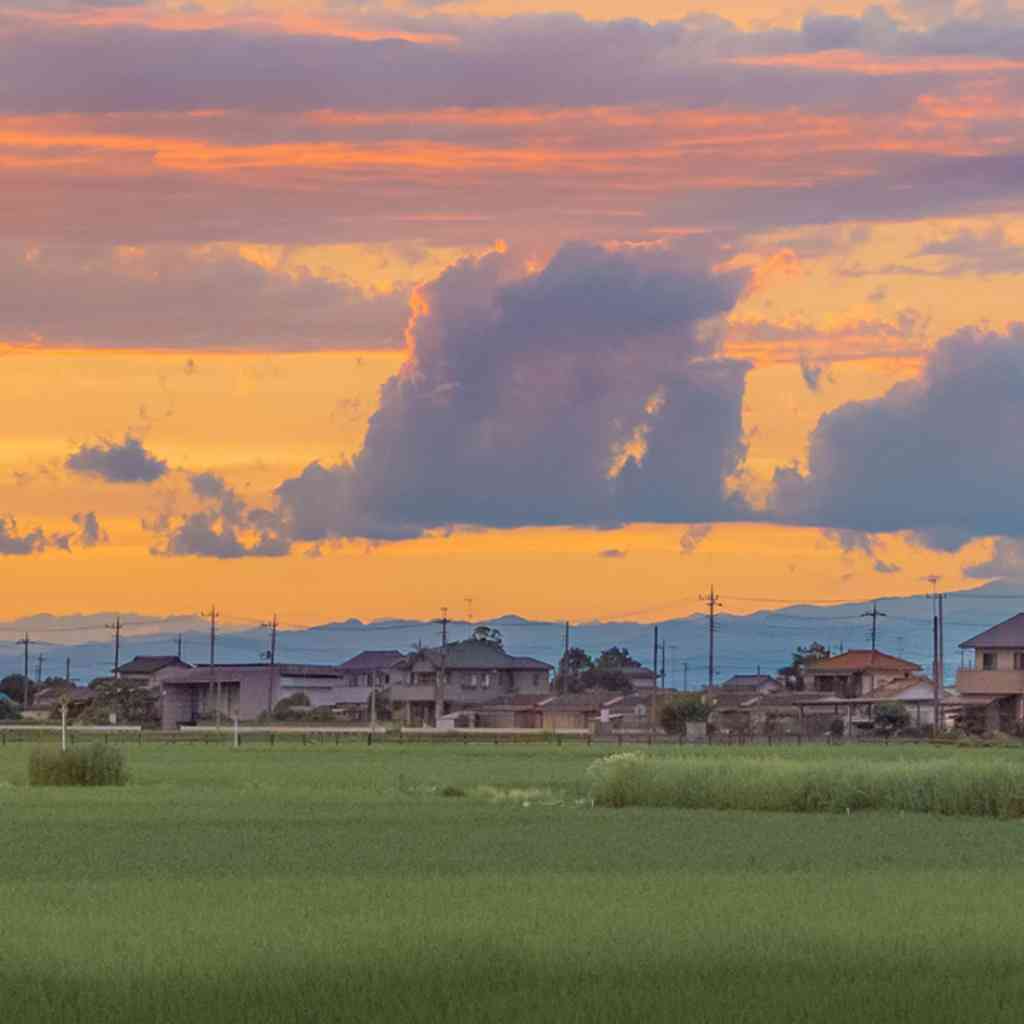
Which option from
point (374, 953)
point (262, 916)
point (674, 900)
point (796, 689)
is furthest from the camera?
point (796, 689)

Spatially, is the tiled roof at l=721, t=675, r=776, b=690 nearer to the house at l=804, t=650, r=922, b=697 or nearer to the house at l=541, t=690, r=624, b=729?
the house at l=804, t=650, r=922, b=697

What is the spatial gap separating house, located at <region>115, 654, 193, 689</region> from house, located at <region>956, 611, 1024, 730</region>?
239ft

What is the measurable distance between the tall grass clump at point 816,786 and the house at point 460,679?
10244 cm

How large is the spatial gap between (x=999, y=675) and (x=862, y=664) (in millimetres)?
37690

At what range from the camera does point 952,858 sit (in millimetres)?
33000

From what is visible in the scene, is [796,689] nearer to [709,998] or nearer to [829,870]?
[829,870]

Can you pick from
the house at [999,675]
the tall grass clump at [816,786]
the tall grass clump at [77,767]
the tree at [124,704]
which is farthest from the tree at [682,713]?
the tall grass clump at [816,786]

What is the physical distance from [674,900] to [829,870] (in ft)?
18.2

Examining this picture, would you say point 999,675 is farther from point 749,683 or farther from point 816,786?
point 749,683

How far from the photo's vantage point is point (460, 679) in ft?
512

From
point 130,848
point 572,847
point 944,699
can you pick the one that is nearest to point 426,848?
point 572,847

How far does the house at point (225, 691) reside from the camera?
156 meters

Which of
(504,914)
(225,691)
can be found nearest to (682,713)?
(225,691)

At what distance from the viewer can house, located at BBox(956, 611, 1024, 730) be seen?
109 metres
